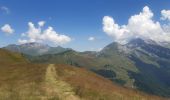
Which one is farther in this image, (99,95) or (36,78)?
(36,78)

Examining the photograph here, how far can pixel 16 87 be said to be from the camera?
4550 centimetres

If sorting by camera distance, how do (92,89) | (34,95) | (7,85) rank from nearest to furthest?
(34,95) < (92,89) < (7,85)

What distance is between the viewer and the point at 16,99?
119 ft

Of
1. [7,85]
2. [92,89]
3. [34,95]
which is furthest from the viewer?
[7,85]

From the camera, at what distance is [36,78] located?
→ 5156 cm

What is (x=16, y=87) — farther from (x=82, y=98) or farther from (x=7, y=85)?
(x=82, y=98)

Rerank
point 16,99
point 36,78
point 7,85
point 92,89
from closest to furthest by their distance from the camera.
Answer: point 16,99, point 92,89, point 7,85, point 36,78

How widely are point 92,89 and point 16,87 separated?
479 inches

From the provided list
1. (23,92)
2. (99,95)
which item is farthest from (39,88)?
(99,95)

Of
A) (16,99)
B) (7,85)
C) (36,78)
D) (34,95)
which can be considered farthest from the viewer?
(36,78)

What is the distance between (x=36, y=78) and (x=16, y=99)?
15446mm

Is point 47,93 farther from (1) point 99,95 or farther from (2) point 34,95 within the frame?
(1) point 99,95

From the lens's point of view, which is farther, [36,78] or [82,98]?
[36,78]

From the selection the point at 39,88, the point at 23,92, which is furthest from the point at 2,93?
the point at 39,88
